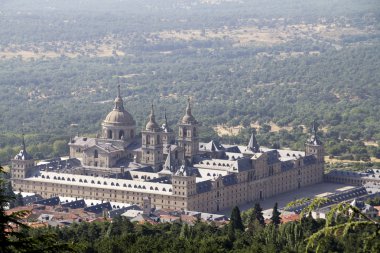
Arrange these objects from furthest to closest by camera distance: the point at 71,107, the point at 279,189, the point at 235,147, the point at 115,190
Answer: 1. the point at 71,107
2. the point at 235,147
3. the point at 279,189
4. the point at 115,190

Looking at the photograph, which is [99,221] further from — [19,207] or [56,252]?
[56,252]

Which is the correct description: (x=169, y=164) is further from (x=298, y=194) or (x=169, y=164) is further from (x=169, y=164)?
(x=298, y=194)

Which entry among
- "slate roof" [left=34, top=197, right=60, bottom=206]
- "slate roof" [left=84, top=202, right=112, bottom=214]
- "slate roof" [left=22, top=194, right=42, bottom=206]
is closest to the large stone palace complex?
"slate roof" [left=22, top=194, right=42, bottom=206]

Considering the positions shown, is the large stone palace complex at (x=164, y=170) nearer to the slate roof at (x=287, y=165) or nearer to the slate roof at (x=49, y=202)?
the slate roof at (x=287, y=165)

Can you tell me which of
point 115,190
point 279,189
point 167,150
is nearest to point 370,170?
point 279,189

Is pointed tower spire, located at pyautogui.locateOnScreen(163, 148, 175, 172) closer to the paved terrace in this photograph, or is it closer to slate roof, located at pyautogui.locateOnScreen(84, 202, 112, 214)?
the paved terrace

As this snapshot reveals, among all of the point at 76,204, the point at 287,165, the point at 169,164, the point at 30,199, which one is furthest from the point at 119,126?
the point at 287,165

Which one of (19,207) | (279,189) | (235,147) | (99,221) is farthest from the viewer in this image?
(235,147)

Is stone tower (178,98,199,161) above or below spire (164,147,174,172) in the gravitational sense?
above
